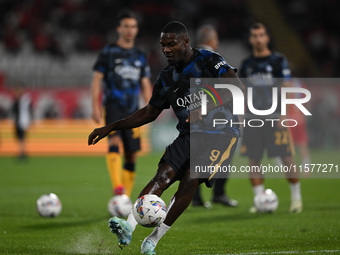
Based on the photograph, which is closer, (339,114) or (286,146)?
(286,146)

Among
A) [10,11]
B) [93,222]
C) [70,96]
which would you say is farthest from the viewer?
[10,11]

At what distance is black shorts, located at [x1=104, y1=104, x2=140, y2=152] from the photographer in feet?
29.7

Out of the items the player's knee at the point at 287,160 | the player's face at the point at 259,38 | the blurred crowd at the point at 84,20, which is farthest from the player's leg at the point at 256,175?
the blurred crowd at the point at 84,20

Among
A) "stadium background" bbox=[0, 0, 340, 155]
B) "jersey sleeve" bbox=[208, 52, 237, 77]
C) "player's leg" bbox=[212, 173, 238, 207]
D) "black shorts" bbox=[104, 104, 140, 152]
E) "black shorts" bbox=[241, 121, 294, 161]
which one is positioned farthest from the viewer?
"stadium background" bbox=[0, 0, 340, 155]

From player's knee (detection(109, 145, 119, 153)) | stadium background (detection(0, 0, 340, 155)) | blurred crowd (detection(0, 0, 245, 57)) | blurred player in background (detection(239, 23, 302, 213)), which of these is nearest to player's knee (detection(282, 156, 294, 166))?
blurred player in background (detection(239, 23, 302, 213))

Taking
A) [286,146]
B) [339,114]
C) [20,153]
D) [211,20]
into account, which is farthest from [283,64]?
[211,20]

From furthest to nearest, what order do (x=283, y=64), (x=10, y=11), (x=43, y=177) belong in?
(x=10, y=11), (x=43, y=177), (x=283, y=64)

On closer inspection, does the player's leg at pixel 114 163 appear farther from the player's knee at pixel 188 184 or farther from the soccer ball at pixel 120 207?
the player's knee at pixel 188 184

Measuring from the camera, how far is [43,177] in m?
14.3

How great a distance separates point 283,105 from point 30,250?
14.8 feet

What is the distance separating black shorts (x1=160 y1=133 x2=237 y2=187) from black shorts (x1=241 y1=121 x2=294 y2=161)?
3.41 meters

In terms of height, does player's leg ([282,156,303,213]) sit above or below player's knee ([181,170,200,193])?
below

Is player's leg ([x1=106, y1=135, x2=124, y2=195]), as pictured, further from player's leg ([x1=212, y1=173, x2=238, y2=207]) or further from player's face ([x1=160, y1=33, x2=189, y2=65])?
player's face ([x1=160, y1=33, x2=189, y2=65])

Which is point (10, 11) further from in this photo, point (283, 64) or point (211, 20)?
point (283, 64)
